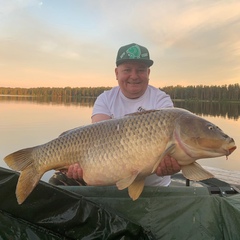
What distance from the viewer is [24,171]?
61.3 inches

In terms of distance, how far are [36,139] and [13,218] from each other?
28.2 feet

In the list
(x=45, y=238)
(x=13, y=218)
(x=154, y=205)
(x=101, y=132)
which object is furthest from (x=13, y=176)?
(x=154, y=205)

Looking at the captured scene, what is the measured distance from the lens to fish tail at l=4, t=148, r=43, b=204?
1.45 meters

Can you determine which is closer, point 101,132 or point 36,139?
point 101,132

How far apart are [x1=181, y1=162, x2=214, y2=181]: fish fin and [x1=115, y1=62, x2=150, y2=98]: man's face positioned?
93 cm

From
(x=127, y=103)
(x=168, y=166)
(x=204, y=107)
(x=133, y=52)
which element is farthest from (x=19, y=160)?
(x=204, y=107)

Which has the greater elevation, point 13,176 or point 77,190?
point 13,176

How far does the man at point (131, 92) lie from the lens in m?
2.29

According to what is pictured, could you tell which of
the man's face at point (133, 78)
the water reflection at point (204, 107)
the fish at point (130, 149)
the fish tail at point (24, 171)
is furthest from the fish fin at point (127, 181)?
the water reflection at point (204, 107)

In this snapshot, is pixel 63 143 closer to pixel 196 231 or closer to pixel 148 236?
pixel 148 236

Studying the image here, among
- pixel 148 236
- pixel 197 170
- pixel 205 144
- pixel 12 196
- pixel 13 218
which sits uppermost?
pixel 205 144

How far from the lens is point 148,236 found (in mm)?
1618

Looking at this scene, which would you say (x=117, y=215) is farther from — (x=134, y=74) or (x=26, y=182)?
(x=134, y=74)

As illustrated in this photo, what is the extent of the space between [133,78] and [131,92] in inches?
4.1
